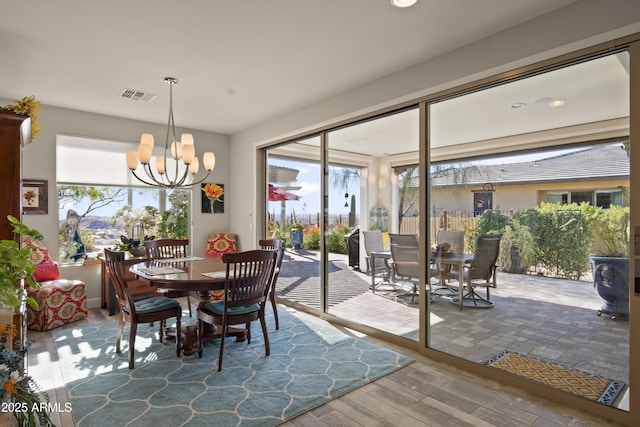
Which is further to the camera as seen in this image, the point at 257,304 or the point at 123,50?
the point at 257,304

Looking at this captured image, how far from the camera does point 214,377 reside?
9.24 ft

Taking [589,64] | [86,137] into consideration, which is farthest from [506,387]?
[86,137]

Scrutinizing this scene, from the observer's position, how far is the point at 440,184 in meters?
3.26

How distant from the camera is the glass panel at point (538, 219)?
2365 mm

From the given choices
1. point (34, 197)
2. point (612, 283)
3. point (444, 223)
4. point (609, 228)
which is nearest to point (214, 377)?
point (444, 223)

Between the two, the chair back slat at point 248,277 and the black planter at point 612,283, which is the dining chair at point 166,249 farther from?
the black planter at point 612,283

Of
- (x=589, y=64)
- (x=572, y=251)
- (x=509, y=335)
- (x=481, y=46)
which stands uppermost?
(x=481, y=46)

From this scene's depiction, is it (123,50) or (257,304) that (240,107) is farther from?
(257,304)

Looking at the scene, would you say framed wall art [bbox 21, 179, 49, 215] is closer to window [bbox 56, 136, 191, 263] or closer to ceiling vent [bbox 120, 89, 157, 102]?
window [bbox 56, 136, 191, 263]

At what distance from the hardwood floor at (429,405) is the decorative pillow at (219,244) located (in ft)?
9.58

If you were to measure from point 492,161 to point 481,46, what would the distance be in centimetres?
91

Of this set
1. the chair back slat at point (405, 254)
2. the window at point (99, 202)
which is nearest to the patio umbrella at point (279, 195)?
the window at point (99, 202)

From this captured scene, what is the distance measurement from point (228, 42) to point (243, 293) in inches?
81.3

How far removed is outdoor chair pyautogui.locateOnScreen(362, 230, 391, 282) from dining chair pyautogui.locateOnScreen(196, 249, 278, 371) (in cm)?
121
